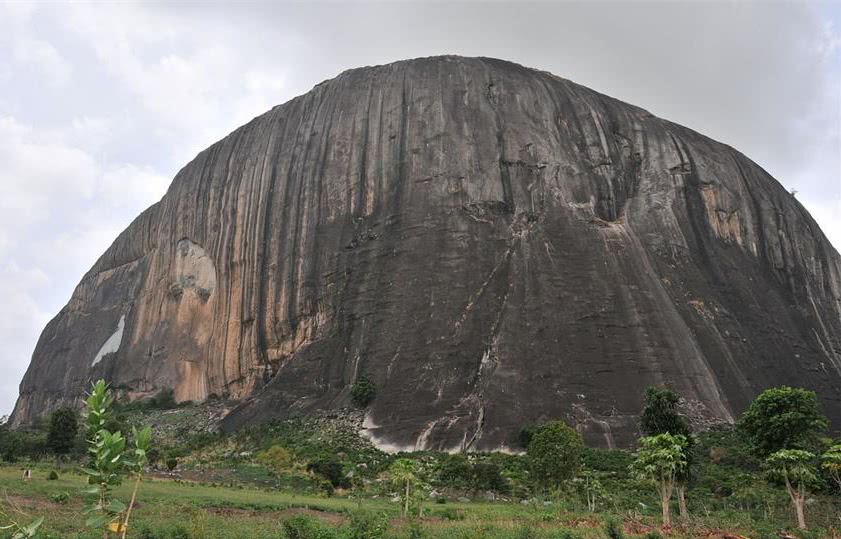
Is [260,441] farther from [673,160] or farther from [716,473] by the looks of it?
[673,160]

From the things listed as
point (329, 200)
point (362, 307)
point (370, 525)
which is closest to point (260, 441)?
point (362, 307)

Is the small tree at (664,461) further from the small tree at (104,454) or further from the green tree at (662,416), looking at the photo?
the small tree at (104,454)

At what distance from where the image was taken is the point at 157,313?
5784 centimetres

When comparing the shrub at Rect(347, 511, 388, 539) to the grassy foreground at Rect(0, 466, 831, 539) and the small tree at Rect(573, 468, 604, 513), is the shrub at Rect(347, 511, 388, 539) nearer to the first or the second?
the grassy foreground at Rect(0, 466, 831, 539)

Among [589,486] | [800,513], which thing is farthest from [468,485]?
[800,513]

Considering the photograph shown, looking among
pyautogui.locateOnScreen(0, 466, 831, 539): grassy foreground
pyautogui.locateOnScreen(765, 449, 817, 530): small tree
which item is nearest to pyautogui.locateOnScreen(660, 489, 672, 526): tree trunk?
pyautogui.locateOnScreen(0, 466, 831, 539): grassy foreground

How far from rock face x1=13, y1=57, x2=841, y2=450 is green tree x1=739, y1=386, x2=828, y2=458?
32.1 ft

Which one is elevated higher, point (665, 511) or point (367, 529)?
point (665, 511)

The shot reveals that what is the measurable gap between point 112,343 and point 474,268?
118 ft

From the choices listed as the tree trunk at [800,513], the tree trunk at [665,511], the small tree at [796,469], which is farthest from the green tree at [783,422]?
the tree trunk at [665,511]

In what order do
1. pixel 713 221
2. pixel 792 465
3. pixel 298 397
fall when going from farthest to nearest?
pixel 713 221, pixel 298 397, pixel 792 465

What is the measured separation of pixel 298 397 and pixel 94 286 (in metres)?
38.5

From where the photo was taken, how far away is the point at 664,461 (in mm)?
20875

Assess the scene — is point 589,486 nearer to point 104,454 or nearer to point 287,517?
point 287,517
